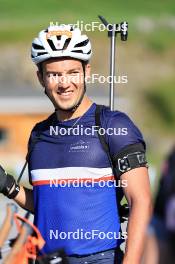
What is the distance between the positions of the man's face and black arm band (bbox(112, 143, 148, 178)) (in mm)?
428

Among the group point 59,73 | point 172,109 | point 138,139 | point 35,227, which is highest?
point 59,73

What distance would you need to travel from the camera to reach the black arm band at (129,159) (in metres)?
Answer: 5.09

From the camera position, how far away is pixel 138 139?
5.20m

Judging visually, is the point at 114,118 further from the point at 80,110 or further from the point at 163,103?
the point at 163,103

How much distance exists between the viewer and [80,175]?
5.21 m

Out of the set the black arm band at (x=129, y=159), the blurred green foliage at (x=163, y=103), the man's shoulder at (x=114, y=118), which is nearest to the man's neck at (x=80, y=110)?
the man's shoulder at (x=114, y=118)

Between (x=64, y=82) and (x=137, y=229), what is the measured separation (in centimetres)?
93

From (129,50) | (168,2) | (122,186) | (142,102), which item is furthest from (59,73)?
(168,2)

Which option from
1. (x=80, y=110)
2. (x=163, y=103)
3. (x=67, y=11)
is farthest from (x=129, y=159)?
(x=67, y=11)

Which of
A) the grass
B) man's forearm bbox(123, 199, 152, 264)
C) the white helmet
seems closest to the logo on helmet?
the white helmet

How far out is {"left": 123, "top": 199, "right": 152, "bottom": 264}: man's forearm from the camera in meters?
4.93

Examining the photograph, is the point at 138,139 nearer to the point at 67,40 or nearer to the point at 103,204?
the point at 103,204

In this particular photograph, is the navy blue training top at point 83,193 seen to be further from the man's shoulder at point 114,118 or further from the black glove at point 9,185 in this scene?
the black glove at point 9,185

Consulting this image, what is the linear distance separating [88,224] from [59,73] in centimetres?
87
